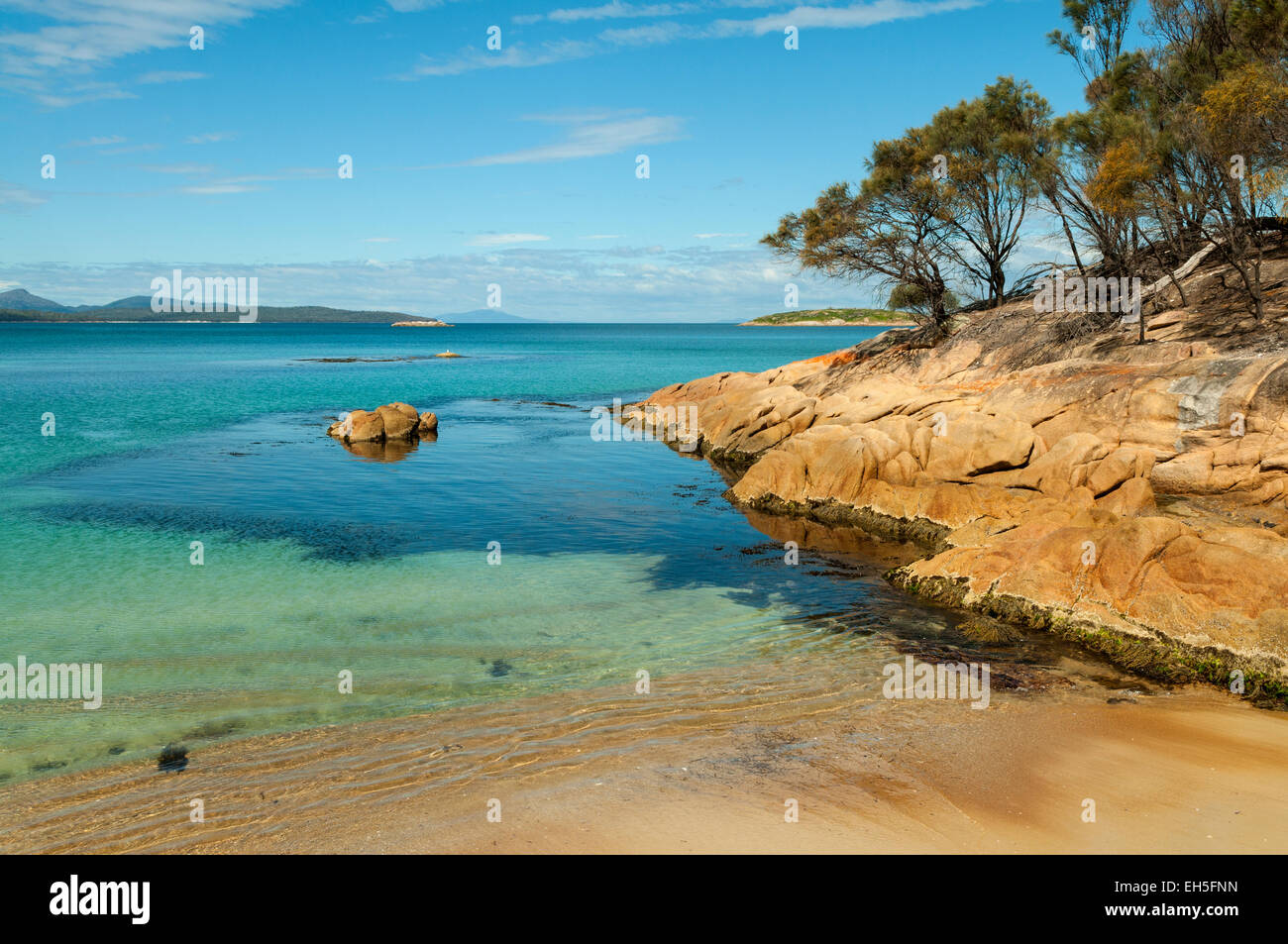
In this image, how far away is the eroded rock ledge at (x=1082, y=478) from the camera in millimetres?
11922

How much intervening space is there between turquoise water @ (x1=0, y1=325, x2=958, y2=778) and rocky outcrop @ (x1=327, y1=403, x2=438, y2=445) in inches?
46.6

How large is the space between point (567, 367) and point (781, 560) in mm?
75649

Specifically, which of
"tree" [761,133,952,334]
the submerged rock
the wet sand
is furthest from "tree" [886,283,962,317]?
the submerged rock

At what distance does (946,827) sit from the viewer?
7.68 m

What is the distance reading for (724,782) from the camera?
8.57 meters

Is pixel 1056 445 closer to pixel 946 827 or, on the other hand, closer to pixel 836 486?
pixel 836 486

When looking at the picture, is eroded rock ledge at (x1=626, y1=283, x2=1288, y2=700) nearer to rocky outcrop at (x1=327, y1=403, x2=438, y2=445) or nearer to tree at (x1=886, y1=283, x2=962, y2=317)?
tree at (x1=886, y1=283, x2=962, y2=317)

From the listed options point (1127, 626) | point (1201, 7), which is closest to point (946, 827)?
point (1127, 626)

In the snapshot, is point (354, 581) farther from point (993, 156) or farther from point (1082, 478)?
point (993, 156)

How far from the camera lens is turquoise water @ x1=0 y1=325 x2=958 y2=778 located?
440 inches

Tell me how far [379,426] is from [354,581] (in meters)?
19.6

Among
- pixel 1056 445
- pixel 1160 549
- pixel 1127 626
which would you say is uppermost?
pixel 1056 445

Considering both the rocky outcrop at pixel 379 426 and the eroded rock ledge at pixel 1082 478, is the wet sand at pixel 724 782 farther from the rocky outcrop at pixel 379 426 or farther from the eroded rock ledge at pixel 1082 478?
the rocky outcrop at pixel 379 426

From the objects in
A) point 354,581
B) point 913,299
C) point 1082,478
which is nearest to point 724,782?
point 354,581
